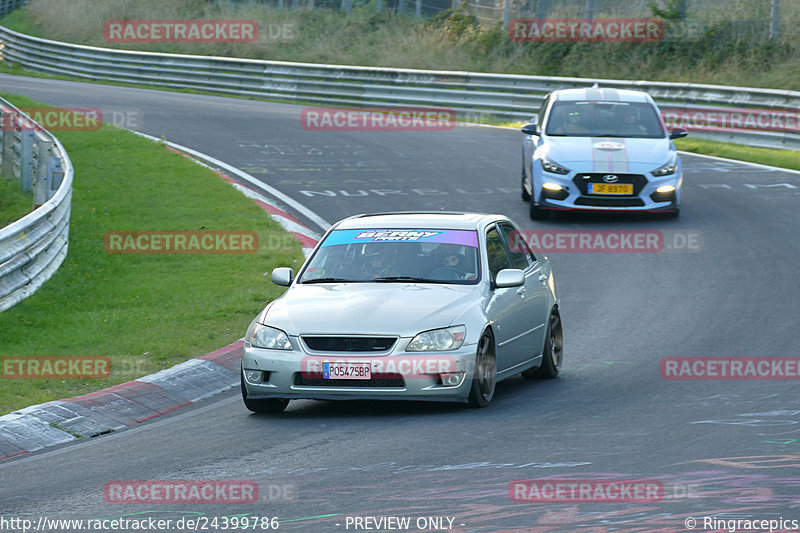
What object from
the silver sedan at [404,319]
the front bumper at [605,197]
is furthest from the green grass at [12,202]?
the silver sedan at [404,319]

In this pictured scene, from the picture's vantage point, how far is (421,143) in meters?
27.4

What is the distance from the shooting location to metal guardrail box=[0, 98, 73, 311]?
42.4ft

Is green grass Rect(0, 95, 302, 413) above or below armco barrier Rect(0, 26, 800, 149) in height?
above

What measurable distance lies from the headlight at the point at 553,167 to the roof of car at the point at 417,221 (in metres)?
7.79

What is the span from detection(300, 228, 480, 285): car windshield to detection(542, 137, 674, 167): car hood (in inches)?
334

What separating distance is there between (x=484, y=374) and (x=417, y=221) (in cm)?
183

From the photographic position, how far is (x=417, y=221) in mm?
10961

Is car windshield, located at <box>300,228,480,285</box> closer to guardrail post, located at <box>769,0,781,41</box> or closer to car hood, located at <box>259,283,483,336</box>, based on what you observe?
car hood, located at <box>259,283,483,336</box>

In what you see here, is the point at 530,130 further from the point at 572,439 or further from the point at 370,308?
the point at 572,439

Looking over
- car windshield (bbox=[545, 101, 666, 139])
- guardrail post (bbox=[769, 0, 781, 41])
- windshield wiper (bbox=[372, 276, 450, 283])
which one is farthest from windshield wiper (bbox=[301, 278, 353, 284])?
guardrail post (bbox=[769, 0, 781, 41])

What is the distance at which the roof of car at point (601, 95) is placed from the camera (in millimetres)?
20422

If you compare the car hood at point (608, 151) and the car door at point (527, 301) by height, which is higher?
the car door at point (527, 301)

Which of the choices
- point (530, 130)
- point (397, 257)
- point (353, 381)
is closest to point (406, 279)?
point (397, 257)

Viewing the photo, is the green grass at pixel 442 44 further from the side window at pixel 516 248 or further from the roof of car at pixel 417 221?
the roof of car at pixel 417 221
